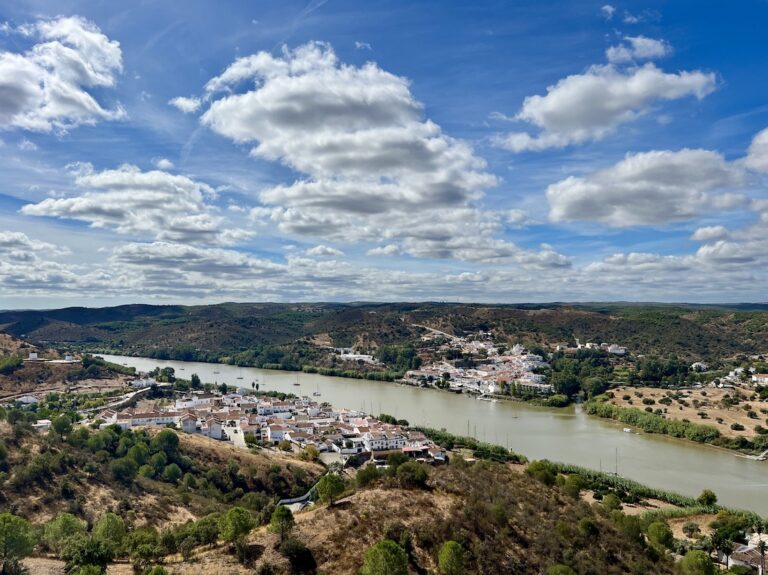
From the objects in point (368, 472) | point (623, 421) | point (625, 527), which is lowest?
point (623, 421)

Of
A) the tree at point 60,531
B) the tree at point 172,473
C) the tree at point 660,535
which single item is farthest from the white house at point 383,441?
the tree at point 60,531

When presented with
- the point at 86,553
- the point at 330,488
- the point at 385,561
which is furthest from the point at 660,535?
the point at 86,553

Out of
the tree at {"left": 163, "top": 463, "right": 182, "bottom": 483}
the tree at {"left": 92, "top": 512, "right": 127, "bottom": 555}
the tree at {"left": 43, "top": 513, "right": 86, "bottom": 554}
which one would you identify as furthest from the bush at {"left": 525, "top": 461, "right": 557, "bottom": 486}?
the tree at {"left": 163, "top": 463, "right": 182, "bottom": 483}

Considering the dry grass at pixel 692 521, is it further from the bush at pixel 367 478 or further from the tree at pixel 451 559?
the tree at pixel 451 559

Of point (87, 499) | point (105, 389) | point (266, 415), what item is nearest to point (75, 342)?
point (105, 389)

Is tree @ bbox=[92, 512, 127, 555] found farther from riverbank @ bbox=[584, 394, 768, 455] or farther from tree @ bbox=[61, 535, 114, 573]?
riverbank @ bbox=[584, 394, 768, 455]

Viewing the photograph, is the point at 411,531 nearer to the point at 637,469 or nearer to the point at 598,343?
the point at 637,469

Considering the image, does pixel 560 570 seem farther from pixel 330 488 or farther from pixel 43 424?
pixel 43 424
